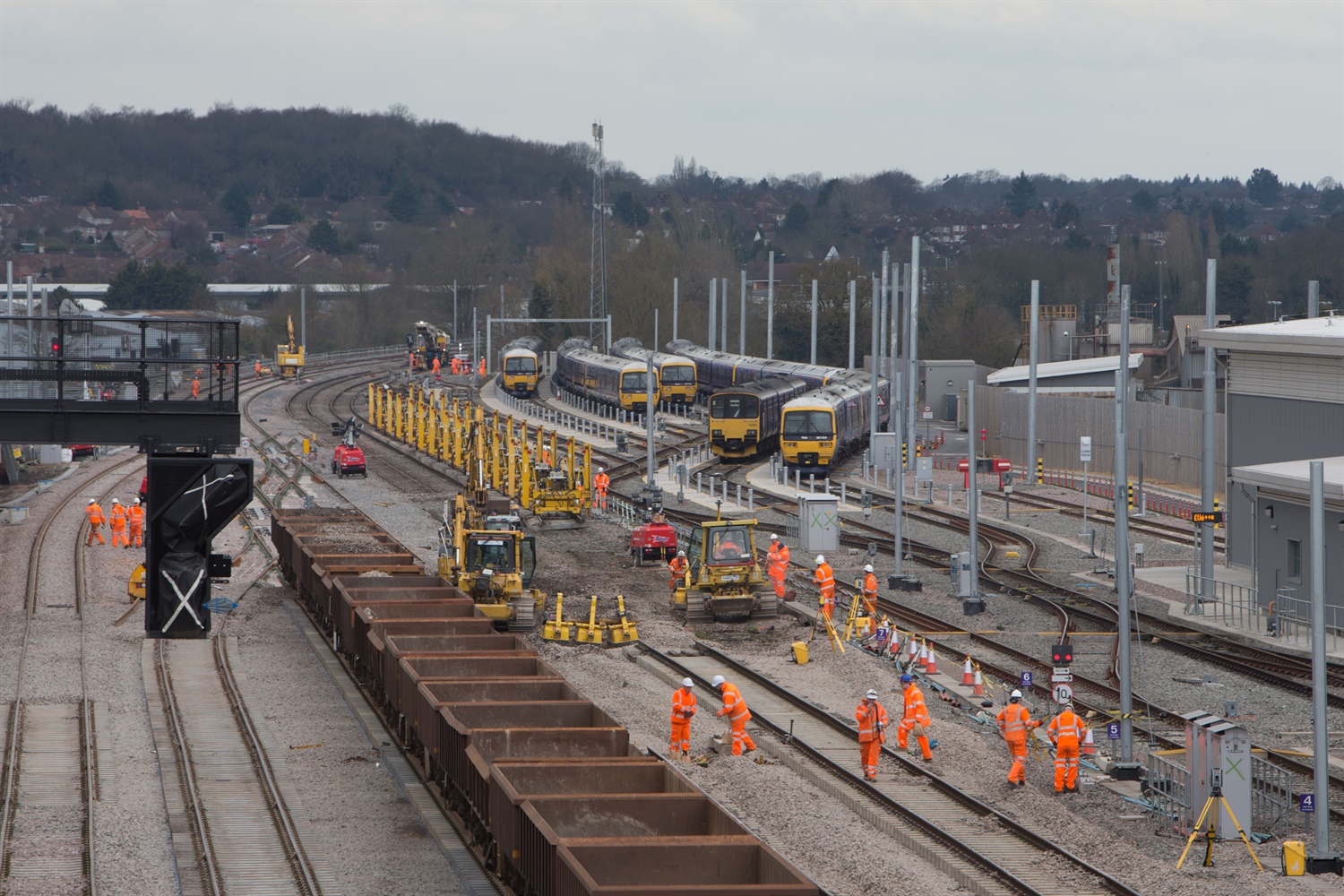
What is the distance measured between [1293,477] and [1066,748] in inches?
468

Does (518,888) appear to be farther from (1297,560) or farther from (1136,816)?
(1297,560)

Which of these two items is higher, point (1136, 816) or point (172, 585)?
point (172, 585)

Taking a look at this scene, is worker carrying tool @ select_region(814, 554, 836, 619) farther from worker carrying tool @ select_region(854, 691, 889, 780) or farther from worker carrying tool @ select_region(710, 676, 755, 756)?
worker carrying tool @ select_region(854, 691, 889, 780)

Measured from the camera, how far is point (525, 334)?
406 feet

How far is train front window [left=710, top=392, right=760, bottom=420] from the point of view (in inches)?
2157

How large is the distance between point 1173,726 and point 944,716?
321 centimetres

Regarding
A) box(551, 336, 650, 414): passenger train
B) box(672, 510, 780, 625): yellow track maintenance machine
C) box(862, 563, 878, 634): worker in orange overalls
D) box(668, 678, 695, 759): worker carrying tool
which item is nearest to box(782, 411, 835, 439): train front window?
box(551, 336, 650, 414): passenger train

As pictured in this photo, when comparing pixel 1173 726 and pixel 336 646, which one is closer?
pixel 1173 726

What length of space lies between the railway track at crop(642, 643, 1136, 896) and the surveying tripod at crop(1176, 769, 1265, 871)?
4.45 ft

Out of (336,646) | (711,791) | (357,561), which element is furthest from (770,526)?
(711,791)

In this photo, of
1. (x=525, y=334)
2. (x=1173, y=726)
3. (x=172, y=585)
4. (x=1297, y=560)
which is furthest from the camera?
(x=525, y=334)

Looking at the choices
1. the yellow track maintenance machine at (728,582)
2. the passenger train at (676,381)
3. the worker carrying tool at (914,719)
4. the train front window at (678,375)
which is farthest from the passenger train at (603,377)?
the worker carrying tool at (914,719)

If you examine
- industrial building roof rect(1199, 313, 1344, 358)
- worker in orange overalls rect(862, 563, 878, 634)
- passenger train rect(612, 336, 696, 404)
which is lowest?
worker in orange overalls rect(862, 563, 878, 634)

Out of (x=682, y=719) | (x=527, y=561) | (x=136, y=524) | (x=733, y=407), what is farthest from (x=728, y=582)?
(x=733, y=407)
